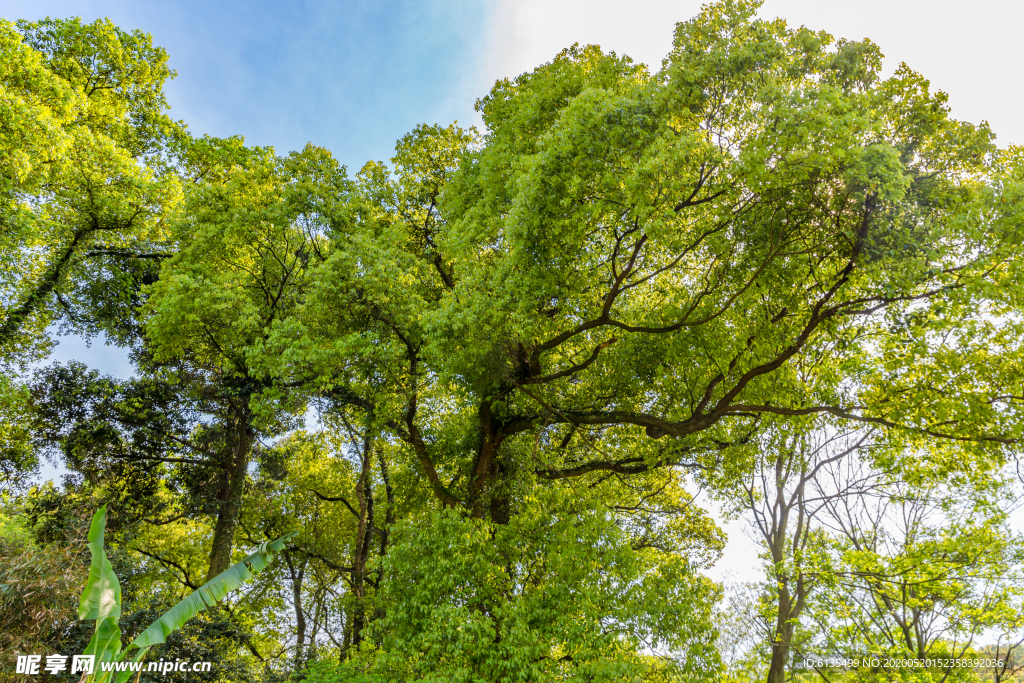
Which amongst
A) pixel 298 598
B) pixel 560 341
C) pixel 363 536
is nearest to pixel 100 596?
pixel 560 341

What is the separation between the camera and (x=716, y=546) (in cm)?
1788

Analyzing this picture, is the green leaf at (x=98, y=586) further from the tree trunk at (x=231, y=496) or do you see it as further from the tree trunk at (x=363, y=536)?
the tree trunk at (x=363, y=536)

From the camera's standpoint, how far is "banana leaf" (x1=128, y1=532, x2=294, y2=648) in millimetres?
7661

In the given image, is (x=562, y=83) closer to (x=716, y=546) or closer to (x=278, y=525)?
(x=716, y=546)

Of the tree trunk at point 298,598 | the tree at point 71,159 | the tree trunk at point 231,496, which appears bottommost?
the tree trunk at point 298,598

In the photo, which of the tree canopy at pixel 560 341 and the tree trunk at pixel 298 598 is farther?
the tree trunk at pixel 298 598

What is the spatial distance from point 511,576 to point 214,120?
66.0 feet

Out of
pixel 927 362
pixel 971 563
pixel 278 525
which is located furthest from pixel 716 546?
pixel 278 525

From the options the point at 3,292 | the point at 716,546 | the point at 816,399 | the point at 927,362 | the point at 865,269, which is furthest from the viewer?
the point at 716,546

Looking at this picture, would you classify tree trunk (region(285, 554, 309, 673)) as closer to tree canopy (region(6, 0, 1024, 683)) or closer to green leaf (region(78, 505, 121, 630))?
tree canopy (region(6, 0, 1024, 683))

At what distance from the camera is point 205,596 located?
7973 millimetres

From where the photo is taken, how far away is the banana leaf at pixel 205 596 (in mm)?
7661

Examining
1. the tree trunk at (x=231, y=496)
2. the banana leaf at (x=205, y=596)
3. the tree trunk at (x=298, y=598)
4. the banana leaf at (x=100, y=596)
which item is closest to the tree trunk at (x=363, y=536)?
the tree trunk at (x=231, y=496)

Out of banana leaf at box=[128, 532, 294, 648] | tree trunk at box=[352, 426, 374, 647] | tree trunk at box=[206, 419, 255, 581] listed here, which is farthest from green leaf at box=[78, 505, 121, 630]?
tree trunk at box=[352, 426, 374, 647]
